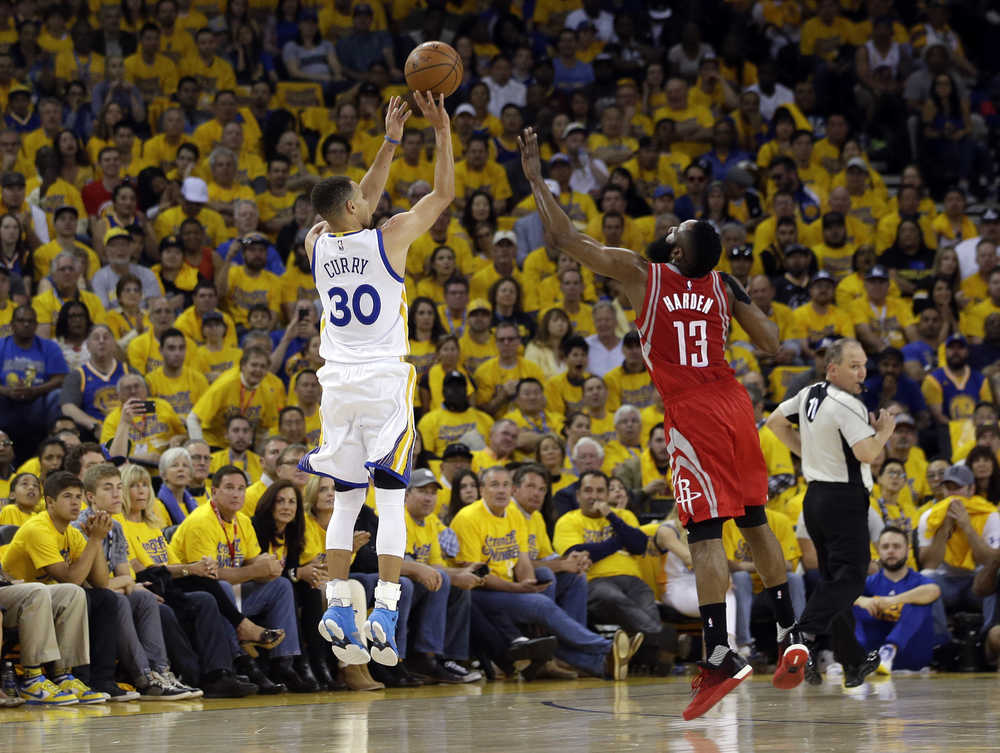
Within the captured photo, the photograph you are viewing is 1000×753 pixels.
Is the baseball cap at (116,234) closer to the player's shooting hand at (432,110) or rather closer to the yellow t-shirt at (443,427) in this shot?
the yellow t-shirt at (443,427)

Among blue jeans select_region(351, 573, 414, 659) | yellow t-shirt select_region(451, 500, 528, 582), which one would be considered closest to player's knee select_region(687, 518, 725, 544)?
blue jeans select_region(351, 573, 414, 659)

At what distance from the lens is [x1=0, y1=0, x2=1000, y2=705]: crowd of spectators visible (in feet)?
34.3

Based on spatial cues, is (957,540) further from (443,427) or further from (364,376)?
(364,376)

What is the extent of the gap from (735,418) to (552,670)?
391 centimetres

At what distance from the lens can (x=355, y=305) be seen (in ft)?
24.9

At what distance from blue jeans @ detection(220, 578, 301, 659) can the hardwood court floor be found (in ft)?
1.66

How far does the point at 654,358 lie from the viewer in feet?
26.6

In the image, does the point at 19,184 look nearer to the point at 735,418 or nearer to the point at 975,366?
the point at 735,418

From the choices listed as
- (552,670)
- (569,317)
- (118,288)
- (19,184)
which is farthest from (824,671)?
(19,184)

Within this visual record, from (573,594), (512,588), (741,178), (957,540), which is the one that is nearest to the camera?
(512,588)

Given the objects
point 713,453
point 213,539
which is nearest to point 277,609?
point 213,539

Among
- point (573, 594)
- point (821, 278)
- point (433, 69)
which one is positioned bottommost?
point (573, 594)

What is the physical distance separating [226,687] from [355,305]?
138 inches

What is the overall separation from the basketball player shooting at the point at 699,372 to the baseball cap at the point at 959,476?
4.84m
